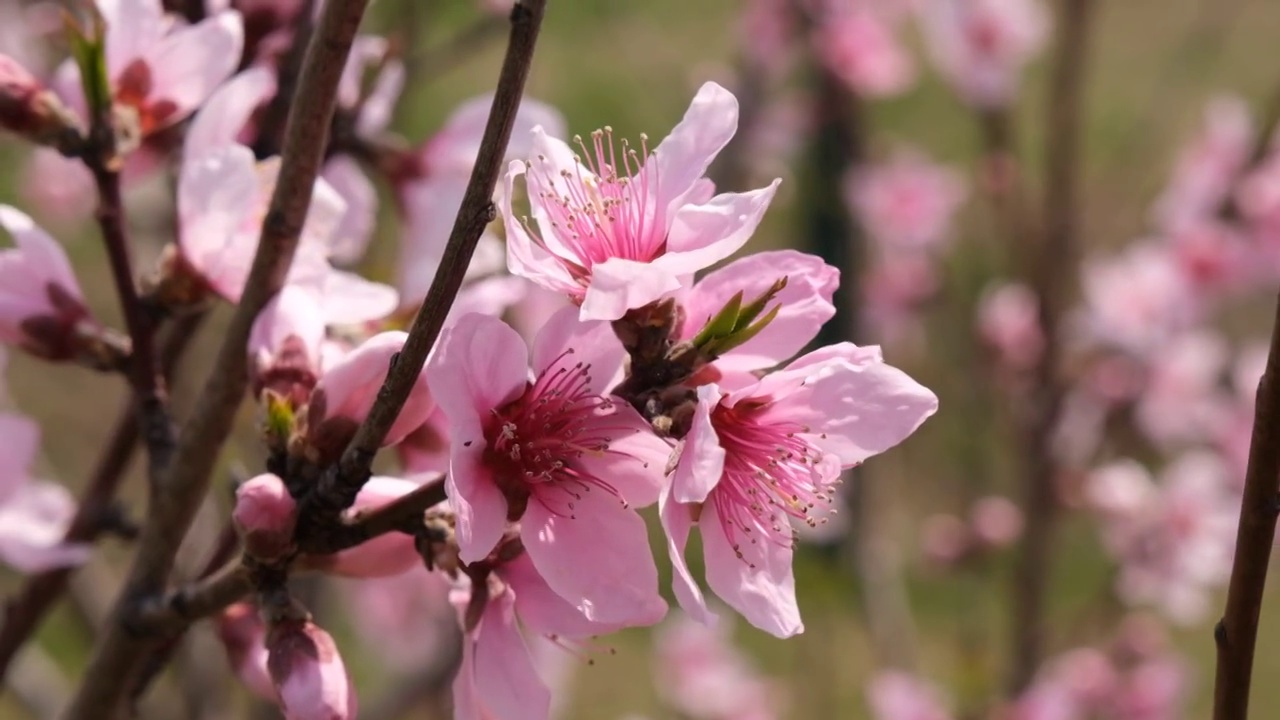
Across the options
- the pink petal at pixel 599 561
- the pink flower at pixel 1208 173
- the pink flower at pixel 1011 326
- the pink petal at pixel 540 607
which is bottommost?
the pink flower at pixel 1011 326

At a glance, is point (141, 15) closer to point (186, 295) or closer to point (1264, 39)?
point (186, 295)

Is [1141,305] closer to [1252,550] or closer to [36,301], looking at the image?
[1252,550]

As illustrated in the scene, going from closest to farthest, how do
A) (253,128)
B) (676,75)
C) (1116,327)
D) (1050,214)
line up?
(253,128), (1050,214), (1116,327), (676,75)

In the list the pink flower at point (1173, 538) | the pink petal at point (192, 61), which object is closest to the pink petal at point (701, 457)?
the pink petal at point (192, 61)

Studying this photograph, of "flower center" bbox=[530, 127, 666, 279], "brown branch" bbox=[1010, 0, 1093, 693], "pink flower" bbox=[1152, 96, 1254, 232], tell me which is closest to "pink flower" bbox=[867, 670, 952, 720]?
"brown branch" bbox=[1010, 0, 1093, 693]

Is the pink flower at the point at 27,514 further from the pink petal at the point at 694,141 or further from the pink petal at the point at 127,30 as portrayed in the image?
the pink petal at the point at 694,141

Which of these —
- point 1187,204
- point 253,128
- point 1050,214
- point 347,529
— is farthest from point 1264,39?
point 347,529

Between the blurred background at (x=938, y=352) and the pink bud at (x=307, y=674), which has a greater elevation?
the pink bud at (x=307, y=674)
